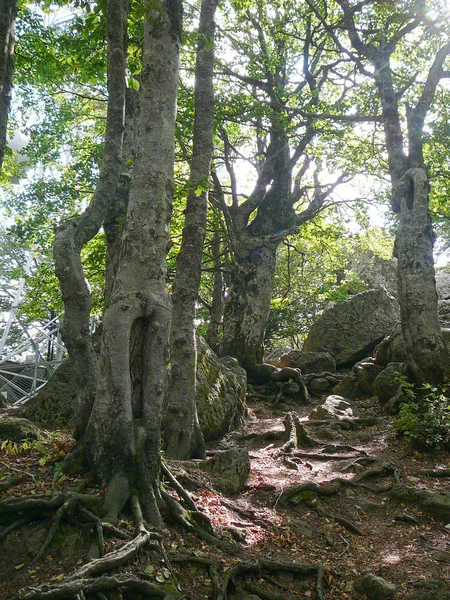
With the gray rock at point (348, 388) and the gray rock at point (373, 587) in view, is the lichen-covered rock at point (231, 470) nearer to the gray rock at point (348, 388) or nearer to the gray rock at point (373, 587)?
the gray rock at point (373, 587)

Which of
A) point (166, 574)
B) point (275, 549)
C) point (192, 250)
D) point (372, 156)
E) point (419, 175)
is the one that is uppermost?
point (372, 156)

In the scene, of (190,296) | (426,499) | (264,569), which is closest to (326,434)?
(426,499)

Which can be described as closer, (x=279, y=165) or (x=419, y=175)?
(x=419, y=175)

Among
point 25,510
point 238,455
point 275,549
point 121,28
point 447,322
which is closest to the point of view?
point 25,510

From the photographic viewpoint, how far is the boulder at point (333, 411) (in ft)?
31.1

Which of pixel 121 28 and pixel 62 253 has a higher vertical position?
pixel 121 28

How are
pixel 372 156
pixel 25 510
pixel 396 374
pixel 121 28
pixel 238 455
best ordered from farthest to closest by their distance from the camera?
pixel 372 156 → pixel 396 374 → pixel 238 455 → pixel 121 28 → pixel 25 510

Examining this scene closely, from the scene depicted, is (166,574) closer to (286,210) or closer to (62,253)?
(62,253)

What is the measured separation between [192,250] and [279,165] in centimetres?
919

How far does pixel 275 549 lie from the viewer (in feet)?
14.8

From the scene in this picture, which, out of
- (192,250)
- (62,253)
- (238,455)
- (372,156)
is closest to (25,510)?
(62,253)

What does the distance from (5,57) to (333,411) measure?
7.99m

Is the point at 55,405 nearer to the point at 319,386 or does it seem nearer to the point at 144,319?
the point at 144,319

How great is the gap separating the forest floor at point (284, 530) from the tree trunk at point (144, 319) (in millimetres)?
336
